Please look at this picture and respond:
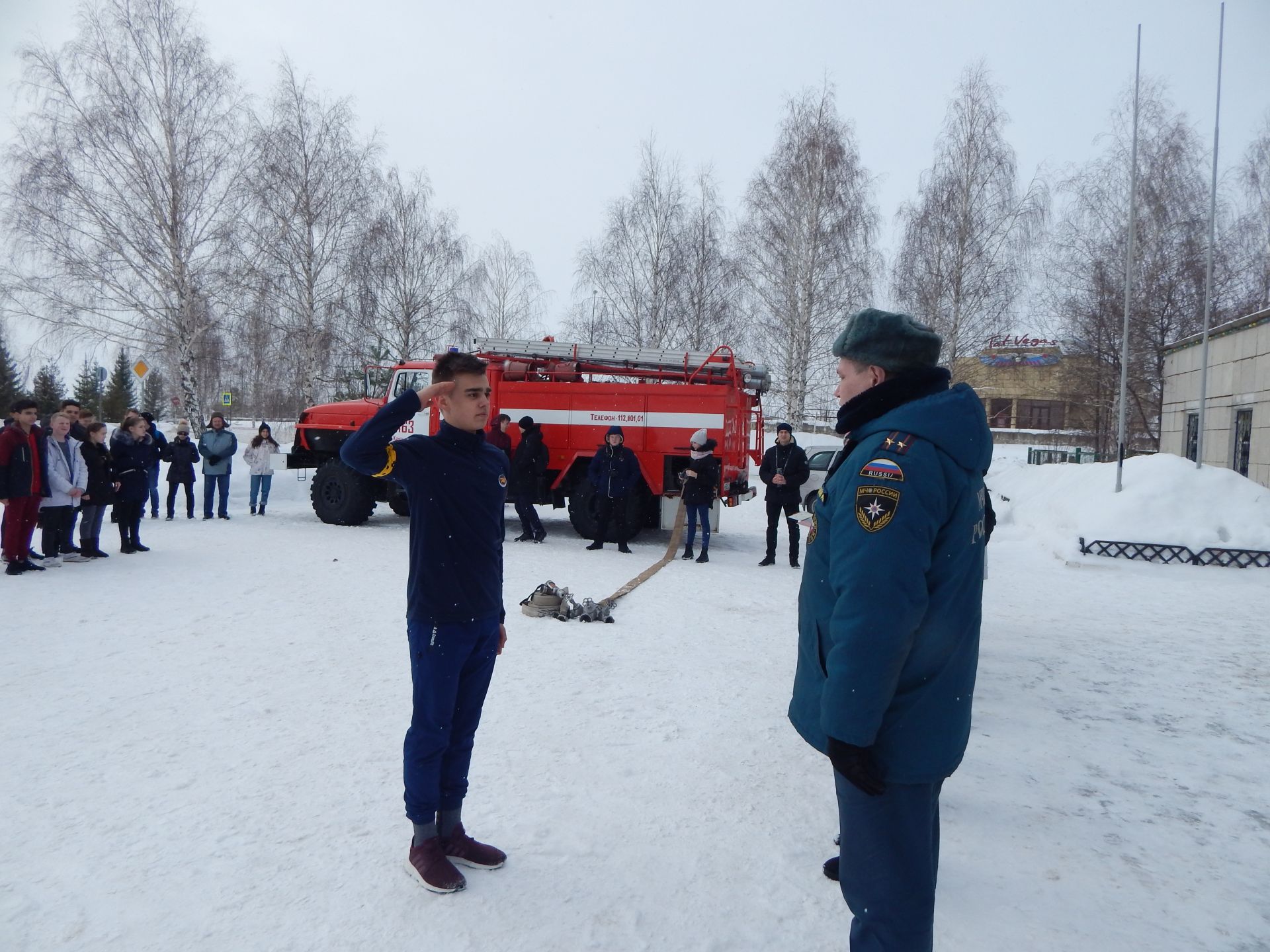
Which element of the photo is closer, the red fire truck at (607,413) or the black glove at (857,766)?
the black glove at (857,766)

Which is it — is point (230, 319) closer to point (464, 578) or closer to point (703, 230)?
point (703, 230)

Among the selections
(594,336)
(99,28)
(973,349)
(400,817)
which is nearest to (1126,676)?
(400,817)

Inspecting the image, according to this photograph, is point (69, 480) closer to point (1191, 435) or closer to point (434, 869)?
point (434, 869)

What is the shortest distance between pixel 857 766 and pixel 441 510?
5.29ft

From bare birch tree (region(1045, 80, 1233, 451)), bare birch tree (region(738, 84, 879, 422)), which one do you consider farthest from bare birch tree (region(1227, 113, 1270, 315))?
bare birch tree (region(738, 84, 879, 422))

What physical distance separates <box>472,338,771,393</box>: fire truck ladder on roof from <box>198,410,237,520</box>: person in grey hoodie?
4.26 meters

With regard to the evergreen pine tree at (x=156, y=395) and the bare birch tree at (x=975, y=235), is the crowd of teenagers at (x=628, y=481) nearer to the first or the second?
the bare birch tree at (x=975, y=235)

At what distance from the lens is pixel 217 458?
500 inches

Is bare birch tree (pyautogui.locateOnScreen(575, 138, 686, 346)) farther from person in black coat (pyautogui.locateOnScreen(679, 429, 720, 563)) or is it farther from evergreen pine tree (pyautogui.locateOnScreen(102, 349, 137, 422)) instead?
evergreen pine tree (pyautogui.locateOnScreen(102, 349, 137, 422))

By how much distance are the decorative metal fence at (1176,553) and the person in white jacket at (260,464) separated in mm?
12131

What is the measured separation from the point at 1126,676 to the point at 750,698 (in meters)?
2.70

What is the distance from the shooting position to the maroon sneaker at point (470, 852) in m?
2.90

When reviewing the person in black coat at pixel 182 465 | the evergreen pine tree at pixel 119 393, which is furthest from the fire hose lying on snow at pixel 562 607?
the evergreen pine tree at pixel 119 393

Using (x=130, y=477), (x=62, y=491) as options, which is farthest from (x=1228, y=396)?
(x=62, y=491)
